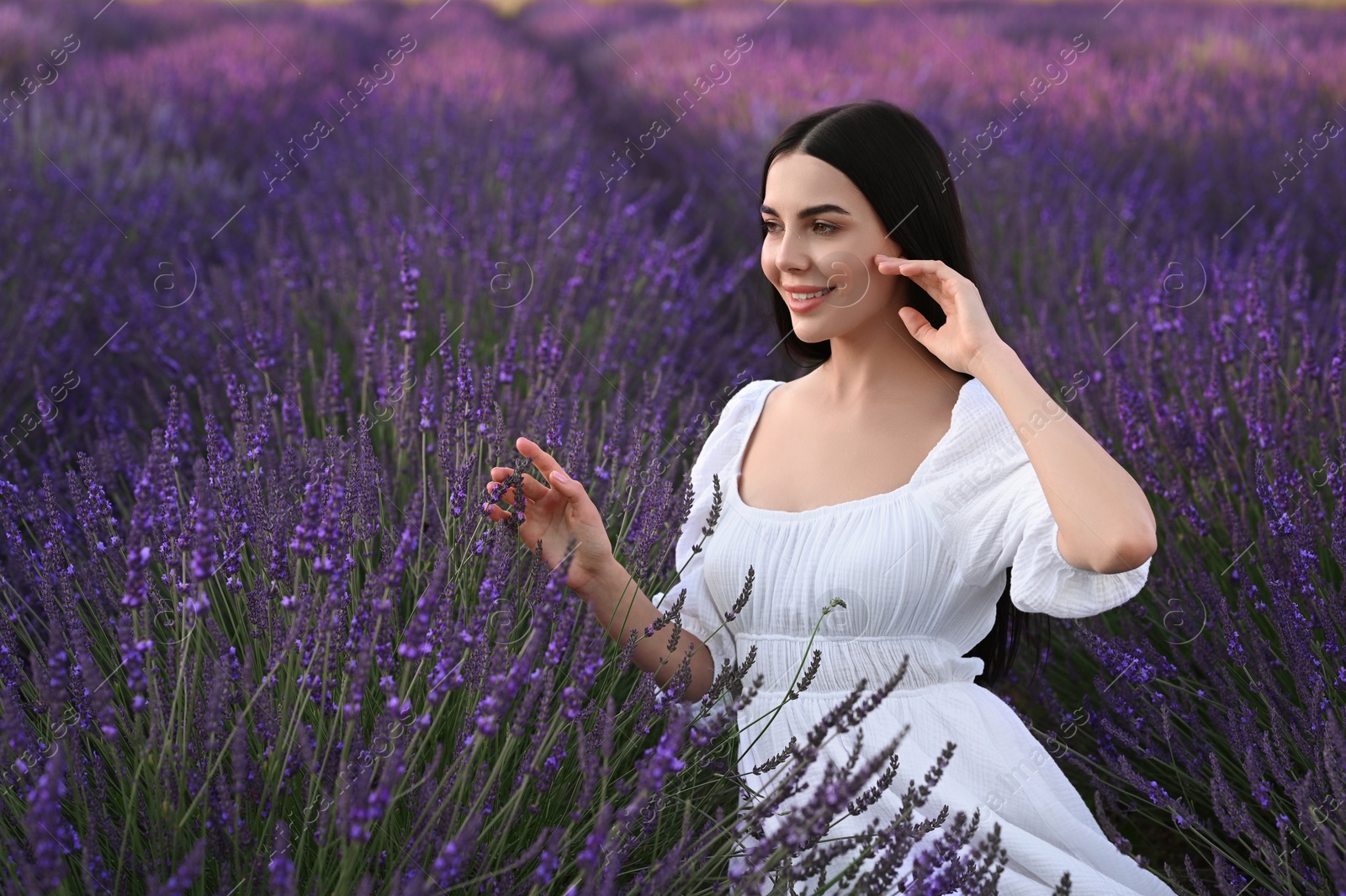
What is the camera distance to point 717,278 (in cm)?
442

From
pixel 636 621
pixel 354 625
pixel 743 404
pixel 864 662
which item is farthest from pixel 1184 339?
pixel 354 625

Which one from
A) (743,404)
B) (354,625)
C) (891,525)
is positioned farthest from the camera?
(743,404)

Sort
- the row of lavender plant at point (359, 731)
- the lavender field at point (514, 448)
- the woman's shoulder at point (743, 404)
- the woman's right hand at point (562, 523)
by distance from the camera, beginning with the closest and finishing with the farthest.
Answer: the row of lavender plant at point (359, 731) → the lavender field at point (514, 448) → the woman's right hand at point (562, 523) → the woman's shoulder at point (743, 404)

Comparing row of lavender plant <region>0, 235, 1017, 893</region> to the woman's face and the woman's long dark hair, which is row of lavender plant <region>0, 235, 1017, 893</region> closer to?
the woman's face

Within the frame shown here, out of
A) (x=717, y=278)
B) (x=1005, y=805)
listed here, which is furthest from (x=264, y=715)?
(x=717, y=278)

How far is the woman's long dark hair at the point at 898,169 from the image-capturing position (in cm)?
158

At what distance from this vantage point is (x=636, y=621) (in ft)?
5.13

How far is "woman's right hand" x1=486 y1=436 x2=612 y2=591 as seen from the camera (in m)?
1.47

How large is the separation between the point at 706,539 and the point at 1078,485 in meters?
0.63

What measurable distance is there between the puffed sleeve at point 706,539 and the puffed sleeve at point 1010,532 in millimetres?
360

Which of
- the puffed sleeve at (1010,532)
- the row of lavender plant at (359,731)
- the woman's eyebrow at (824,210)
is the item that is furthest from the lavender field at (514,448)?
the woman's eyebrow at (824,210)

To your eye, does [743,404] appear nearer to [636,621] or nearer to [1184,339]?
[636,621]

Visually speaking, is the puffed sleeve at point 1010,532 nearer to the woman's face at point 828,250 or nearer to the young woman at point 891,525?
the young woman at point 891,525

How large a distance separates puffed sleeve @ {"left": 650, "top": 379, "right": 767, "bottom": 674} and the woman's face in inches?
11.8
